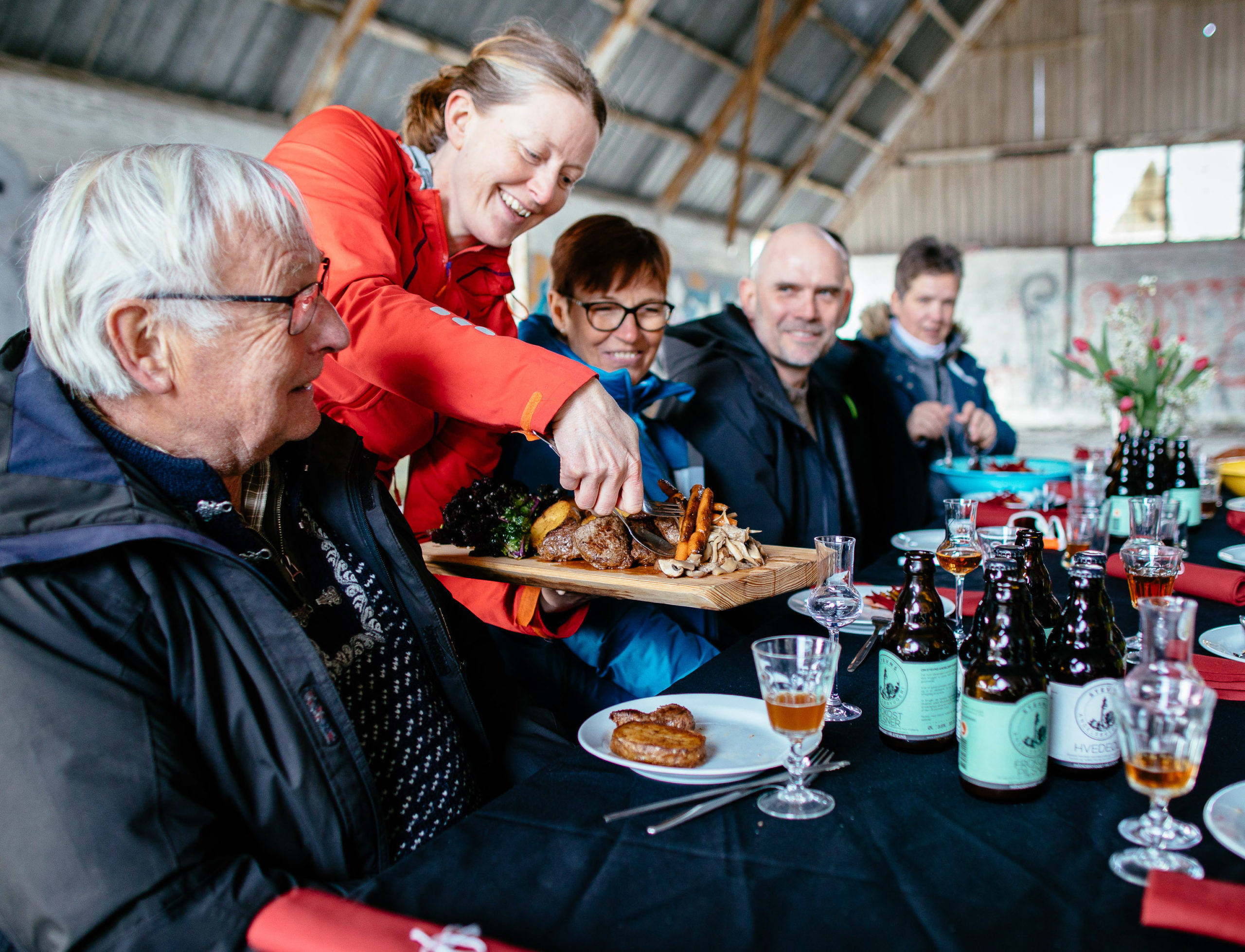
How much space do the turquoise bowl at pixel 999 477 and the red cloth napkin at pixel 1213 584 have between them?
1498 millimetres

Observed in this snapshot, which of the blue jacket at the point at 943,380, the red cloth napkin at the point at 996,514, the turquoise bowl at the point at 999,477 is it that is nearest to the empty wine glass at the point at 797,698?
the red cloth napkin at the point at 996,514

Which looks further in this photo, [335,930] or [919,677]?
[919,677]

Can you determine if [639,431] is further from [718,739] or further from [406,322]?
[718,739]

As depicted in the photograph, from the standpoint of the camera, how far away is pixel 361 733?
142 cm

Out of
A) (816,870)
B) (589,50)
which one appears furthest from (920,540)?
(589,50)

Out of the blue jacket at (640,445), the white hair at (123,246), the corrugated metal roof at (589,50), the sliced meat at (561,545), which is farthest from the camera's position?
the corrugated metal roof at (589,50)

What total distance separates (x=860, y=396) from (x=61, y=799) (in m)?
3.87

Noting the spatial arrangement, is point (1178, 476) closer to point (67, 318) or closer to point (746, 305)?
point (746, 305)

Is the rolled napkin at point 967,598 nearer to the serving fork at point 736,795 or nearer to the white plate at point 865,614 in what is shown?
the white plate at point 865,614

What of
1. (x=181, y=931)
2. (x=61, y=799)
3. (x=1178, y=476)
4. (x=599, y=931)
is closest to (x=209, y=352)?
(x=61, y=799)

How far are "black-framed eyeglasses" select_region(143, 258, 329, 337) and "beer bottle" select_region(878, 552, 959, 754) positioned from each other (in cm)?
104

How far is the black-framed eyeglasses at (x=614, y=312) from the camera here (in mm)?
2893

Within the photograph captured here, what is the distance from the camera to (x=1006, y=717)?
3.65ft

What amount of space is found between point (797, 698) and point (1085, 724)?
1.31ft
